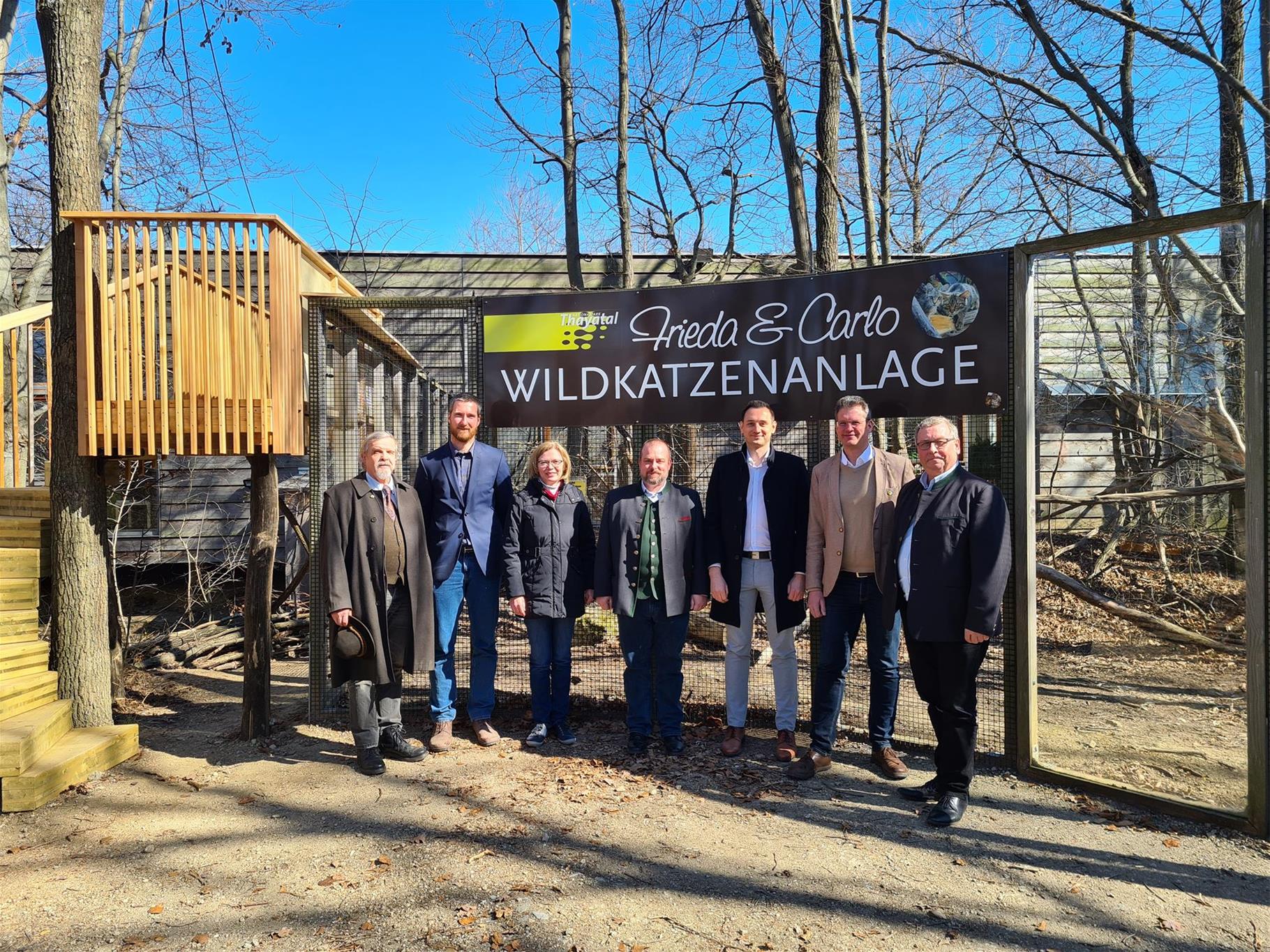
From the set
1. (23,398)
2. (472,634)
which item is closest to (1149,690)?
(472,634)

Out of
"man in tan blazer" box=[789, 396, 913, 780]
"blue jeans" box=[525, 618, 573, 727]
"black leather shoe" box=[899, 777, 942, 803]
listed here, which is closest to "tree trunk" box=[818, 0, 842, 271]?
"man in tan blazer" box=[789, 396, 913, 780]

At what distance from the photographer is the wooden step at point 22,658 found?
444 centimetres

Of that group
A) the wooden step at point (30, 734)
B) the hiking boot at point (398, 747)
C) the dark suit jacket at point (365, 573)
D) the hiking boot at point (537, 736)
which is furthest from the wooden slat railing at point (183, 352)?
the hiking boot at point (537, 736)

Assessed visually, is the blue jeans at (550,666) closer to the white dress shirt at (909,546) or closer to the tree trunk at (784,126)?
the white dress shirt at (909,546)

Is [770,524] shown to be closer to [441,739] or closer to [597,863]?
[597,863]

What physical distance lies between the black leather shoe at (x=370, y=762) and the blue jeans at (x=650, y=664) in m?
1.43

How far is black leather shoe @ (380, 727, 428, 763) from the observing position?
4.61 metres

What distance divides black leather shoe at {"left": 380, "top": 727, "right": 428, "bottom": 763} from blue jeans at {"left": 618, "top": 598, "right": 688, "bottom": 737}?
1.25m

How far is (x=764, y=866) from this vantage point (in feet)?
11.0

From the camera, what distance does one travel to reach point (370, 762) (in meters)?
4.41

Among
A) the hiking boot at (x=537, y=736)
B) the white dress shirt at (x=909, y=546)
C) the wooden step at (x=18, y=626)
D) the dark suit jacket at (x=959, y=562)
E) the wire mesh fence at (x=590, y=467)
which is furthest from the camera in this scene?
the wire mesh fence at (x=590, y=467)

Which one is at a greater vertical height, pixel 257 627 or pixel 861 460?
pixel 861 460

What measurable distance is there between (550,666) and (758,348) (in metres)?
2.34

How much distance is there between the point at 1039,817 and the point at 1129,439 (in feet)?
12.0
